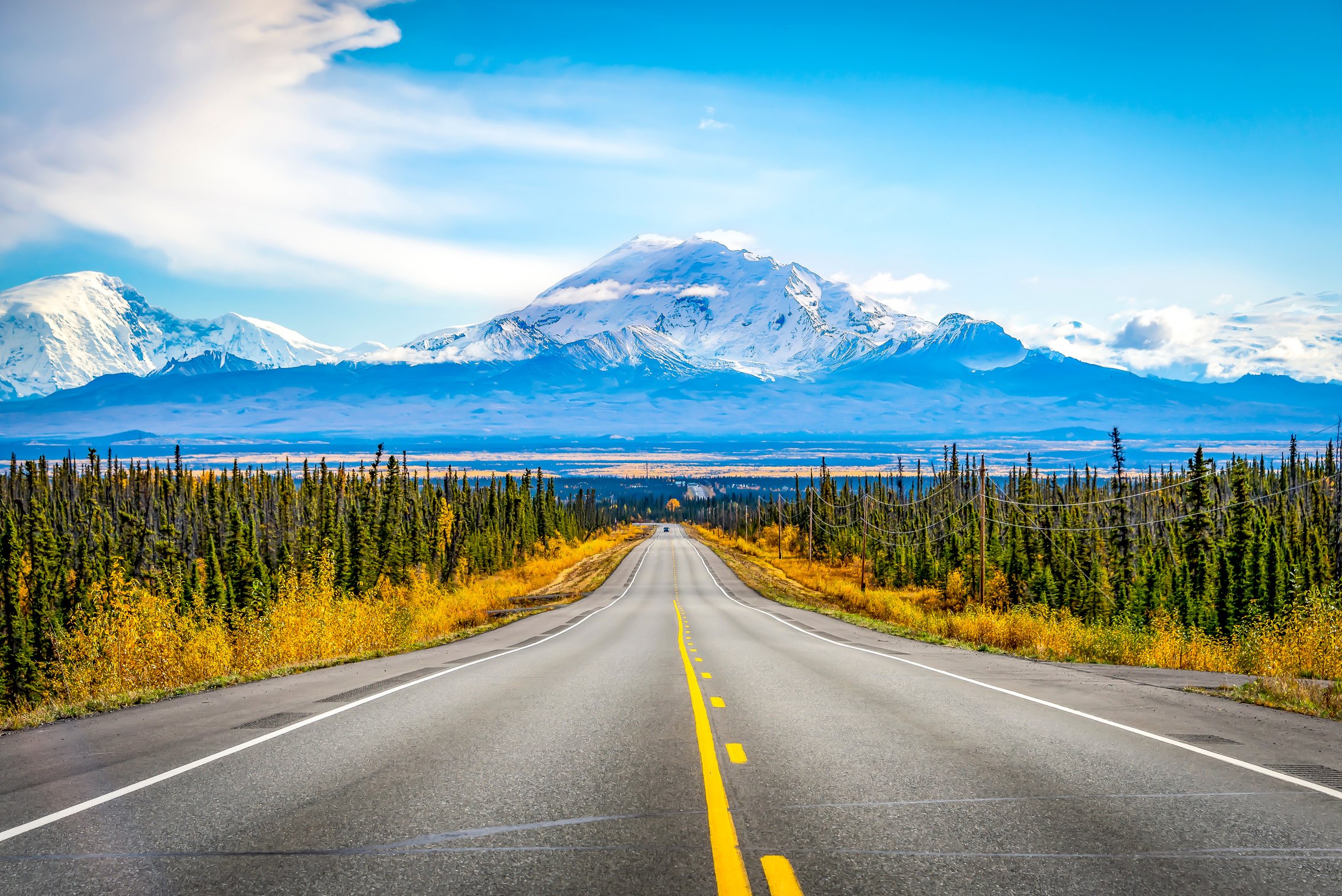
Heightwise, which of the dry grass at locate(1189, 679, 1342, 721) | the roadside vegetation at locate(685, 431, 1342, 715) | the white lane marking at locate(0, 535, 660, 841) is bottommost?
the roadside vegetation at locate(685, 431, 1342, 715)

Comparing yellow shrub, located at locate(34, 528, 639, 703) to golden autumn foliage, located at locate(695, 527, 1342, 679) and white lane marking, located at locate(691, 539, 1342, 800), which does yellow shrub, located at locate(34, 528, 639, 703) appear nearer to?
white lane marking, located at locate(691, 539, 1342, 800)

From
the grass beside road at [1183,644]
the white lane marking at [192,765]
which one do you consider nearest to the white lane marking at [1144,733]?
the grass beside road at [1183,644]

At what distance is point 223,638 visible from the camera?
71.6 feet

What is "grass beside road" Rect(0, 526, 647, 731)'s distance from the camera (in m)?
13.4

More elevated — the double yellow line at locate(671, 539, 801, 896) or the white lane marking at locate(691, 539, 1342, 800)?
the double yellow line at locate(671, 539, 801, 896)

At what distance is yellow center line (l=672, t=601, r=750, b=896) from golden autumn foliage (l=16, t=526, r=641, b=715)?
9441 mm

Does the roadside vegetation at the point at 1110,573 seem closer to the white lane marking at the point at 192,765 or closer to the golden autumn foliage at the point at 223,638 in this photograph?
the white lane marking at the point at 192,765

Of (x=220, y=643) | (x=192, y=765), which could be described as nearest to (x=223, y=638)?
(x=220, y=643)

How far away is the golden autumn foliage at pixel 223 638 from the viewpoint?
15852 mm

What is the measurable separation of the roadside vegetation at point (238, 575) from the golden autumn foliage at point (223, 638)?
95 millimetres

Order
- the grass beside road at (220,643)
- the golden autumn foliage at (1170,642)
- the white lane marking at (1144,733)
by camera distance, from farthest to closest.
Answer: the golden autumn foliage at (1170,642)
the grass beside road at (220,643)
the white lane marking at (1144,733)

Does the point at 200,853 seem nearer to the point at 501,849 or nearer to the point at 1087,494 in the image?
the point at 501,849

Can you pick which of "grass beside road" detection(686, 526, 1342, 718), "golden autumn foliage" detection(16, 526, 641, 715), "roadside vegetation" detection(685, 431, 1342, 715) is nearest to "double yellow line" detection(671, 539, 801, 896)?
"grass beside road" detection(686, 526, 1342, 718)

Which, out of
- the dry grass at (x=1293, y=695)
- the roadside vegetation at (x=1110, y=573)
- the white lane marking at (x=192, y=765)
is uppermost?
the white lane marking at (x=192, y=765)
